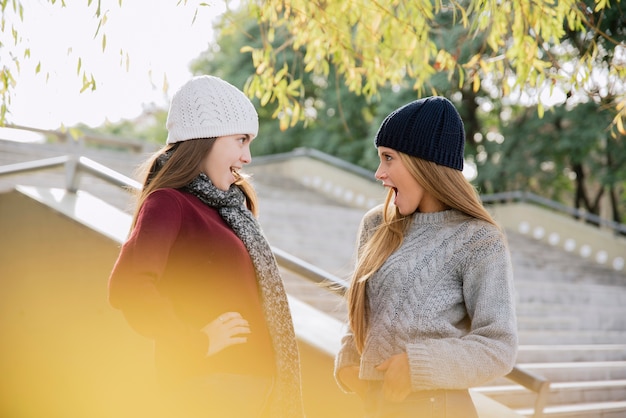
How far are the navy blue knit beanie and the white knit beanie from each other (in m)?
0.50

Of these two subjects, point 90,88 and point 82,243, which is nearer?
point 90,88

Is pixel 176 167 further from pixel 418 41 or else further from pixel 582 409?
pixel 582 409

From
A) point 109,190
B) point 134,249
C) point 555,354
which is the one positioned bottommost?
point 109,190

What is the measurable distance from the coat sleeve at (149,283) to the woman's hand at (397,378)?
23.5 inches

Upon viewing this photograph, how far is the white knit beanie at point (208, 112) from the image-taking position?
2.67m

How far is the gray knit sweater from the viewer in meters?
2.28

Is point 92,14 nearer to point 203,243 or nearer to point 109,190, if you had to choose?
point 203,243

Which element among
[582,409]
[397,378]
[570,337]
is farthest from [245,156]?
[570,337]

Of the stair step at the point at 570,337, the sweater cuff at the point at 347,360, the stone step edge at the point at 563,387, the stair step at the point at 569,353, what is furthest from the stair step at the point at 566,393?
the sweater cuff at the point at 347,360

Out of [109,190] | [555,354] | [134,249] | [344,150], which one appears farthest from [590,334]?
[344,150]

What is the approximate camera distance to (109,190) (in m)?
10.6

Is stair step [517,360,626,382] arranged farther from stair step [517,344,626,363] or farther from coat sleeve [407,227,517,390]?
coat sleeve [407,227,517,390]

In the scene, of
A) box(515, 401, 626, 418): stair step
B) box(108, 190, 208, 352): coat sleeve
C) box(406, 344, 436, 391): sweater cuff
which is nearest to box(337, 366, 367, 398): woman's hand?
box(406, 344, 436, 391): sweater cuff

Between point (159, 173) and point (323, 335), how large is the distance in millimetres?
1729
